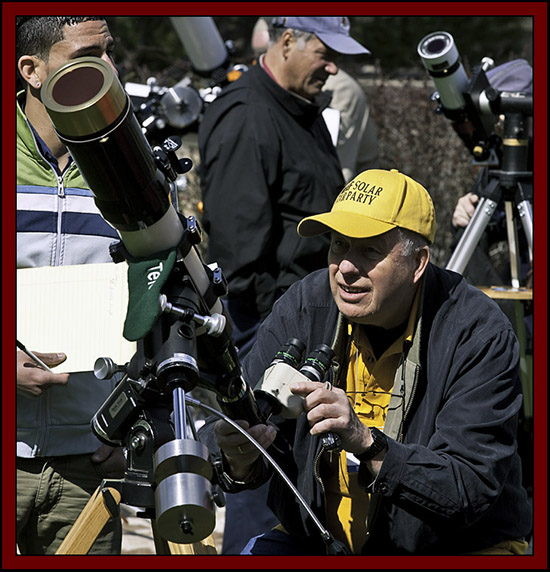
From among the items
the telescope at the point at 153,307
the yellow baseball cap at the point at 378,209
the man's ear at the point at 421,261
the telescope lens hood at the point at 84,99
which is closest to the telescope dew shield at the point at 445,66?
the yellow baseball cap at the point at 378,209

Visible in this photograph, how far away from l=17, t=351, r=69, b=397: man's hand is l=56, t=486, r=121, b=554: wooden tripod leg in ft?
1.09

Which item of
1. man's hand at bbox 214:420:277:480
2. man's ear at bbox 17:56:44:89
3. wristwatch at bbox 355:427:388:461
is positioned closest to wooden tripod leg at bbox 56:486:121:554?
man's hand at bbox 214:420:277:480

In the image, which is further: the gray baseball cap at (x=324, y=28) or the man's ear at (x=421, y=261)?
the gray baseball cap at (x=324, y=28)

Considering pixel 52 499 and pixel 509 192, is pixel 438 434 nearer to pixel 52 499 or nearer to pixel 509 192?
pixel 52 499

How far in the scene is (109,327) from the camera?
244cm

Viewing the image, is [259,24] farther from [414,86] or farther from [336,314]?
[336,314]

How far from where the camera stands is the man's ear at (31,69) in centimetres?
271

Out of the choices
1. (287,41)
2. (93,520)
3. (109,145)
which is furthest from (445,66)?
(109,145)

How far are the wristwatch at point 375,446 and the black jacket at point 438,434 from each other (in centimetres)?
3

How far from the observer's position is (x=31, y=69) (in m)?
2.74

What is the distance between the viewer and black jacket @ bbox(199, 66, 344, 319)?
164 inches

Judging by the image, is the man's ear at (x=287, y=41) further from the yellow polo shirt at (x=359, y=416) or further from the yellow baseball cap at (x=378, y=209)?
the yellow polo shirt at (x=359, y=416)

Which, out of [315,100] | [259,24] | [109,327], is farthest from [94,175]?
[259,24]

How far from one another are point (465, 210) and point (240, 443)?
2.89m
